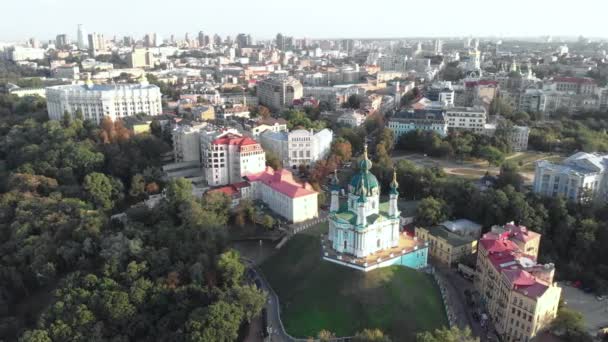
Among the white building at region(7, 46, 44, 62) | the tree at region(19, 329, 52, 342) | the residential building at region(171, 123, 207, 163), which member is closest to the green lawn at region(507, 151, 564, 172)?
the residential building at region(171, 123, 207, 163)

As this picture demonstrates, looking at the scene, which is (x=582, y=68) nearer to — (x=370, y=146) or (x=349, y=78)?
(x=349, y=78)

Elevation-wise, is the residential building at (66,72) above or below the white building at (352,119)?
above

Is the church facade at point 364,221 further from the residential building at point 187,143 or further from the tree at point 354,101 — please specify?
the tree at point 354,101

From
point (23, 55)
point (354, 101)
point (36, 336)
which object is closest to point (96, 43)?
point (23, 55)

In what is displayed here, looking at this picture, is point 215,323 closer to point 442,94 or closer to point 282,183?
point 282,183

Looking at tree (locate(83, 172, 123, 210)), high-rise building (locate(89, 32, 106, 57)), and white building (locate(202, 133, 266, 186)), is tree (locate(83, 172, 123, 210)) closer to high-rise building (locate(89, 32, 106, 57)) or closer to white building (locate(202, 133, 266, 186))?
white building (locate(202, 133, 266, 186))

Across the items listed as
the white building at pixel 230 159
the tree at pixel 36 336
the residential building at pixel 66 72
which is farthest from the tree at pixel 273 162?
the residential building at pixel 66 72
